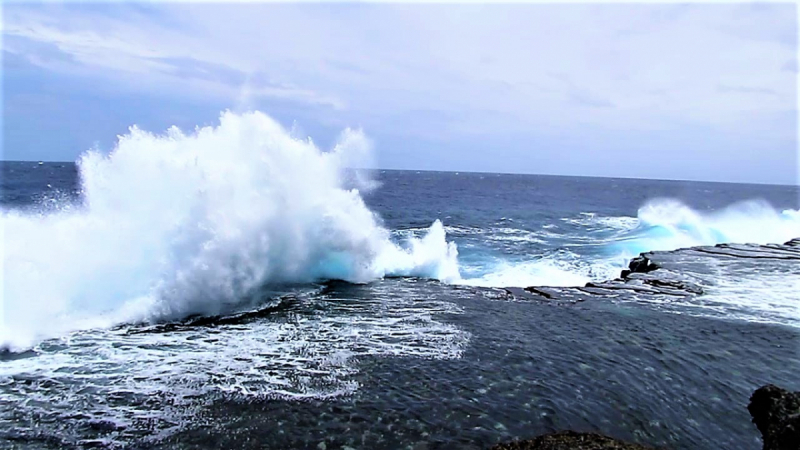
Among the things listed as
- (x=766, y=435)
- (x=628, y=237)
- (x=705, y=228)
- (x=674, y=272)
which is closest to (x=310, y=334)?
(x=766, y=435)

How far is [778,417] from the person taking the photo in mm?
5938

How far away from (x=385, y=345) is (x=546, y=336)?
363cm

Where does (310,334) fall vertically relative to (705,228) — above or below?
below

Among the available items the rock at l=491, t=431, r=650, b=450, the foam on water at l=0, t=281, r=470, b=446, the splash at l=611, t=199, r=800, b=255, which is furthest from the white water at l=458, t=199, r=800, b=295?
the rock at l=491, t=431, r=650, b=450

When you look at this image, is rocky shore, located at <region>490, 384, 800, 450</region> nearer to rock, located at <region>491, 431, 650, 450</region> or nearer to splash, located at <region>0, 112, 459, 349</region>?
rock, located at <region>491, 431, 650, 450</region>

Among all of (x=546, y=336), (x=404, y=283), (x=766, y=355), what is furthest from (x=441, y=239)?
(x=766, y=355)

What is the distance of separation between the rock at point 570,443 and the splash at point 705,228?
2176cm

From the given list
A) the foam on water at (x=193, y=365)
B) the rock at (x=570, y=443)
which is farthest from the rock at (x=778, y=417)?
the foam on water at (x=193, y=365)

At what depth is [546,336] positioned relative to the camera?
1077 cm

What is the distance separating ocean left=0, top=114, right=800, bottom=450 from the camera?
22.4 ft

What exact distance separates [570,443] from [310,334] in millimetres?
5935

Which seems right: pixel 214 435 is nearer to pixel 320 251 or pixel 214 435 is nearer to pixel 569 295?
pixel 320 251

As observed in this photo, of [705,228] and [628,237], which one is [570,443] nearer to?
[628,237]

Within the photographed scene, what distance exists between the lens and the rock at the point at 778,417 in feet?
18.2
